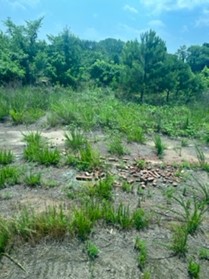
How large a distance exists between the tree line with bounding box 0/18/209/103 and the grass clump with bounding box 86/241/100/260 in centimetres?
1797

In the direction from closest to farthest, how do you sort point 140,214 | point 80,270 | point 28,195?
point 80,270 → point 140,214 → point 28,195

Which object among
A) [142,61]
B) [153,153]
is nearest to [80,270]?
[153,153]

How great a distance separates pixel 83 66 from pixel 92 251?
75.4 feet

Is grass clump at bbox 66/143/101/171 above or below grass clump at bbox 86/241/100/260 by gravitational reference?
above

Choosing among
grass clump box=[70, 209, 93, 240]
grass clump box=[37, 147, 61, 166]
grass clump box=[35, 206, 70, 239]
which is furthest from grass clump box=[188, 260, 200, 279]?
grass clump box=[37, 147, 61, 166]

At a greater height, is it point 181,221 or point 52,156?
point 52,156

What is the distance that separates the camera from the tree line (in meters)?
21.3

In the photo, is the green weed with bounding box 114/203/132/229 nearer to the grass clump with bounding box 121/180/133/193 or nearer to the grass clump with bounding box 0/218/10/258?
the grass clump with bounding box 121/180/133/193

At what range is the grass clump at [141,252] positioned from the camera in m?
3.14

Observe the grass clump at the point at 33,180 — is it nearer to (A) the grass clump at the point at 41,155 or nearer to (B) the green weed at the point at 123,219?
(A) the grass clump at the point at 41,155

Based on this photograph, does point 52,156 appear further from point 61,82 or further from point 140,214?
point 61,82

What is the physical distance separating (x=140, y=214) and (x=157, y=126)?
17.4ft

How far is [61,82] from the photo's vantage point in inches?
900

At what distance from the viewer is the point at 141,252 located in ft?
10.8
